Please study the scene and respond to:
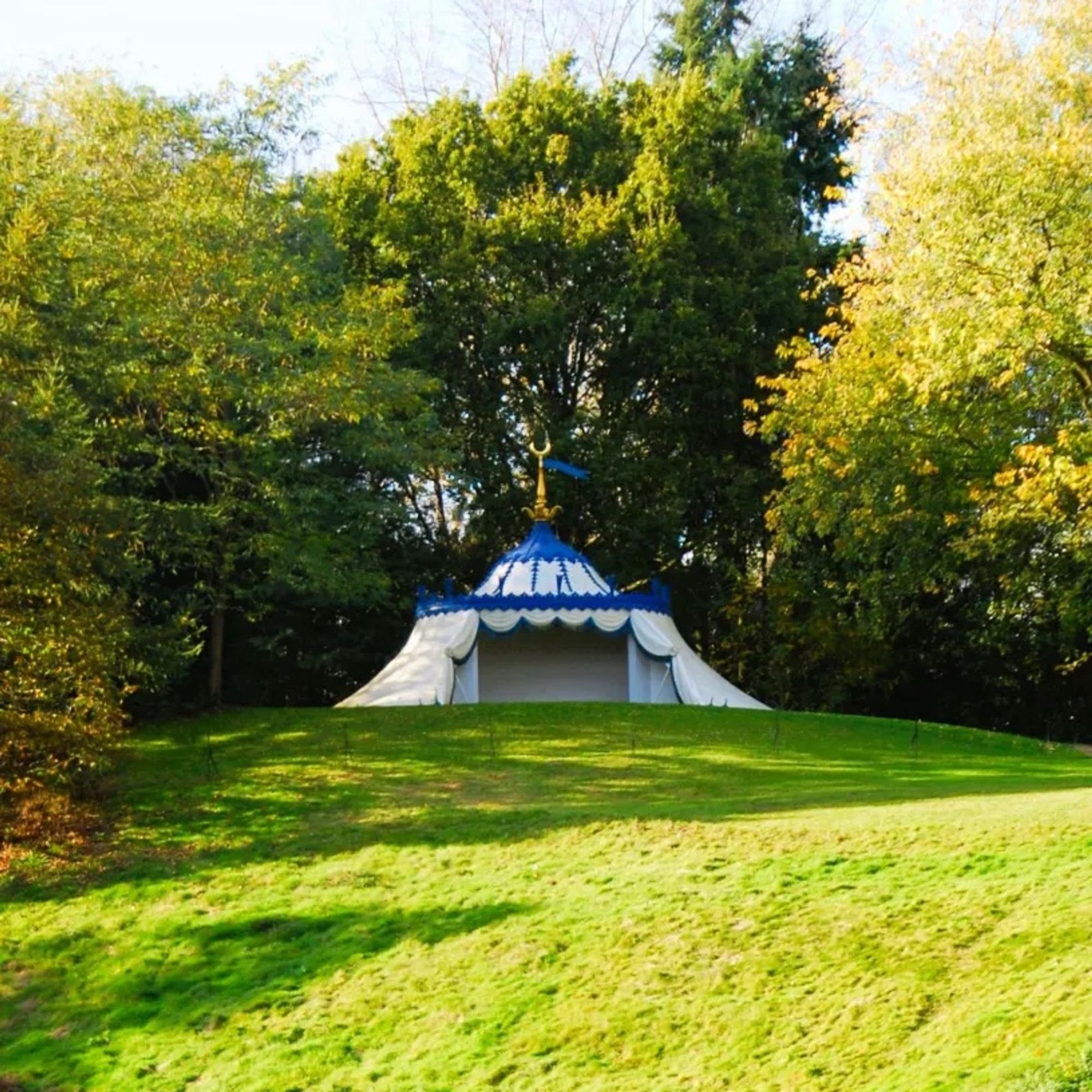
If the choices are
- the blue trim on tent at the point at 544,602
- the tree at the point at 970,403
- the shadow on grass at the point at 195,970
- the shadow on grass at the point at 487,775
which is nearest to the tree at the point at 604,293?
the tree at the point at 970,403

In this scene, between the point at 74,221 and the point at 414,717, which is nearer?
the point at 74,221

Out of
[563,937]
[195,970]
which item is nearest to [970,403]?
[563,937]

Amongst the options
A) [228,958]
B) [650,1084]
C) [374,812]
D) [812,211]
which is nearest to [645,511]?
[812,211]

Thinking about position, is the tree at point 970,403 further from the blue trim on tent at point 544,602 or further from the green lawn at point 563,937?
the green lawn at point 563,937

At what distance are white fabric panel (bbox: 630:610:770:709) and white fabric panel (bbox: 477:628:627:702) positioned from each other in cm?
96

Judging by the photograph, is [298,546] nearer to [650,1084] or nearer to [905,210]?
[905,210]

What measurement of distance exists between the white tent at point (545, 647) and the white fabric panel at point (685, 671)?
2 cm

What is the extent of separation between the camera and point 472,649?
76.9ft

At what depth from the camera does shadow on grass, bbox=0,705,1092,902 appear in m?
12.8

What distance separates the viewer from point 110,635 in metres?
13.9

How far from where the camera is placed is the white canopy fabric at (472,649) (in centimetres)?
2294

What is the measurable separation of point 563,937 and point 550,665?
49.7ft

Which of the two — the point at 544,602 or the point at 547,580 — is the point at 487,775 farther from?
the point at 547,580

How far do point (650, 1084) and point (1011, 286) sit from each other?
9540 mm
